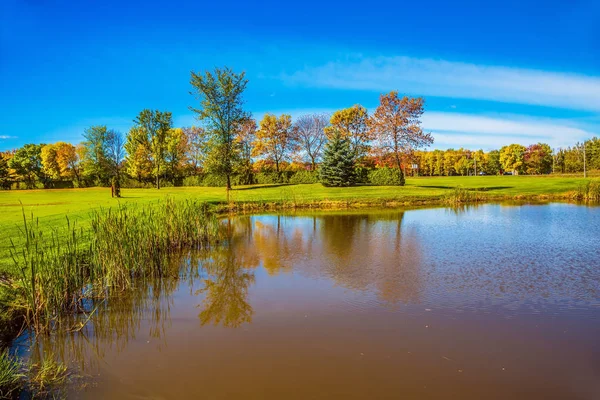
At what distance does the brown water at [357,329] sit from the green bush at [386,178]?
2619cm

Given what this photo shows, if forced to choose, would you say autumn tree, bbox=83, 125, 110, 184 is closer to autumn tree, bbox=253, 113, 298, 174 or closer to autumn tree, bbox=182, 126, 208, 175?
autumn tree, bbox=182, 126, 208, 175

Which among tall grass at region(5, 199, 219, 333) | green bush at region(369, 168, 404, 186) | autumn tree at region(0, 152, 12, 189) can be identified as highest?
autumn tree at region(0, 152, 12, 189)

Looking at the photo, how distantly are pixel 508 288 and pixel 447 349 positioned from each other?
Answer: 336 cm

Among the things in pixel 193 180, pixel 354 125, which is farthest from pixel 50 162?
pixel 354 125

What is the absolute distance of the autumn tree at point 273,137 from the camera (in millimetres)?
51062

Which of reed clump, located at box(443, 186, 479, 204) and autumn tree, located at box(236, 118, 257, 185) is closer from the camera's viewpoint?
reed clump, located at box(443, 186, 479, 204)

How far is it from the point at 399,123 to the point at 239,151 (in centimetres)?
1603

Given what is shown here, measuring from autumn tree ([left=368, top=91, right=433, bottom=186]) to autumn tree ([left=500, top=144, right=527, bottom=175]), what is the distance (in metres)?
57.4

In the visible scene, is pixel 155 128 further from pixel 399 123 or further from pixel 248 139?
pixel 399 123

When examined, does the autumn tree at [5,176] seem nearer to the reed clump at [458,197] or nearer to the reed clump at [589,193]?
the reed clump at [458,197]

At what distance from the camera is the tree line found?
35.7m

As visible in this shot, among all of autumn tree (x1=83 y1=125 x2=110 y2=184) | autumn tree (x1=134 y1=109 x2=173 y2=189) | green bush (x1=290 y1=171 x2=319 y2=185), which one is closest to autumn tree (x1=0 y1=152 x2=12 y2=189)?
autumn tree (x1=83 y1=125 x2=110 y2=184)

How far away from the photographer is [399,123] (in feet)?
120

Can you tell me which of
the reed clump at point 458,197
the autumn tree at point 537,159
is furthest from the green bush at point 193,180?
the autumn tree at point 537,159
